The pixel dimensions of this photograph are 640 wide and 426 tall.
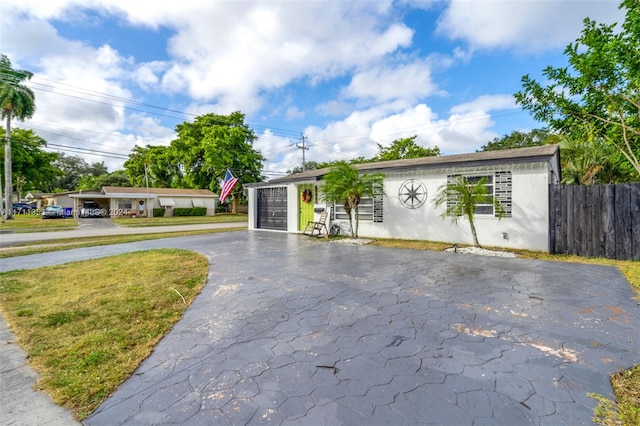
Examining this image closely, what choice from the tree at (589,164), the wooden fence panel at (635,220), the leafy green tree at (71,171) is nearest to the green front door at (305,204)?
the tree at (589,164)

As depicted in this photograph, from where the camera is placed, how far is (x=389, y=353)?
2.44 metres

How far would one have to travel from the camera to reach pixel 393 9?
322 inches

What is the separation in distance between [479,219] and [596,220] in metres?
2.45

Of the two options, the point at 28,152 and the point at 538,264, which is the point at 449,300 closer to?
the point at 538,264

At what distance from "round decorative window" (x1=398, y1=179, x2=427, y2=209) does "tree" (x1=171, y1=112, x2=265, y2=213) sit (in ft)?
77.6

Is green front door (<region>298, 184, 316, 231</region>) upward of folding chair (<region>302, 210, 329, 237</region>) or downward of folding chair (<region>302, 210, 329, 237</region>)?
upward

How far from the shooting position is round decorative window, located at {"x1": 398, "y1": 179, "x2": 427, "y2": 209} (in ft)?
29.9

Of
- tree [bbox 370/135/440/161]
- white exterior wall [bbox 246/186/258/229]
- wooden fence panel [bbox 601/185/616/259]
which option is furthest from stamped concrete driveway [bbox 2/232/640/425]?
tree [bbox 370/135/440/161]

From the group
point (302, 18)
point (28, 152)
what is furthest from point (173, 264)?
point (28, 152)

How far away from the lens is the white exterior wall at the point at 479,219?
23.5ft

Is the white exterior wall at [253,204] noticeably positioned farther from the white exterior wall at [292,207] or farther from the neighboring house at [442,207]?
the white exterior wall at [292,207]

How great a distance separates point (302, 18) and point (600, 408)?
31.4 feet

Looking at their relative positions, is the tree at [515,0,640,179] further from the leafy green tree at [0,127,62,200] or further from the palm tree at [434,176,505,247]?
the leafy green tree at [0,127,62,200]

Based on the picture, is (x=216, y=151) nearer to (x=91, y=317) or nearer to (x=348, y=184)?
(x=348, y=184)
